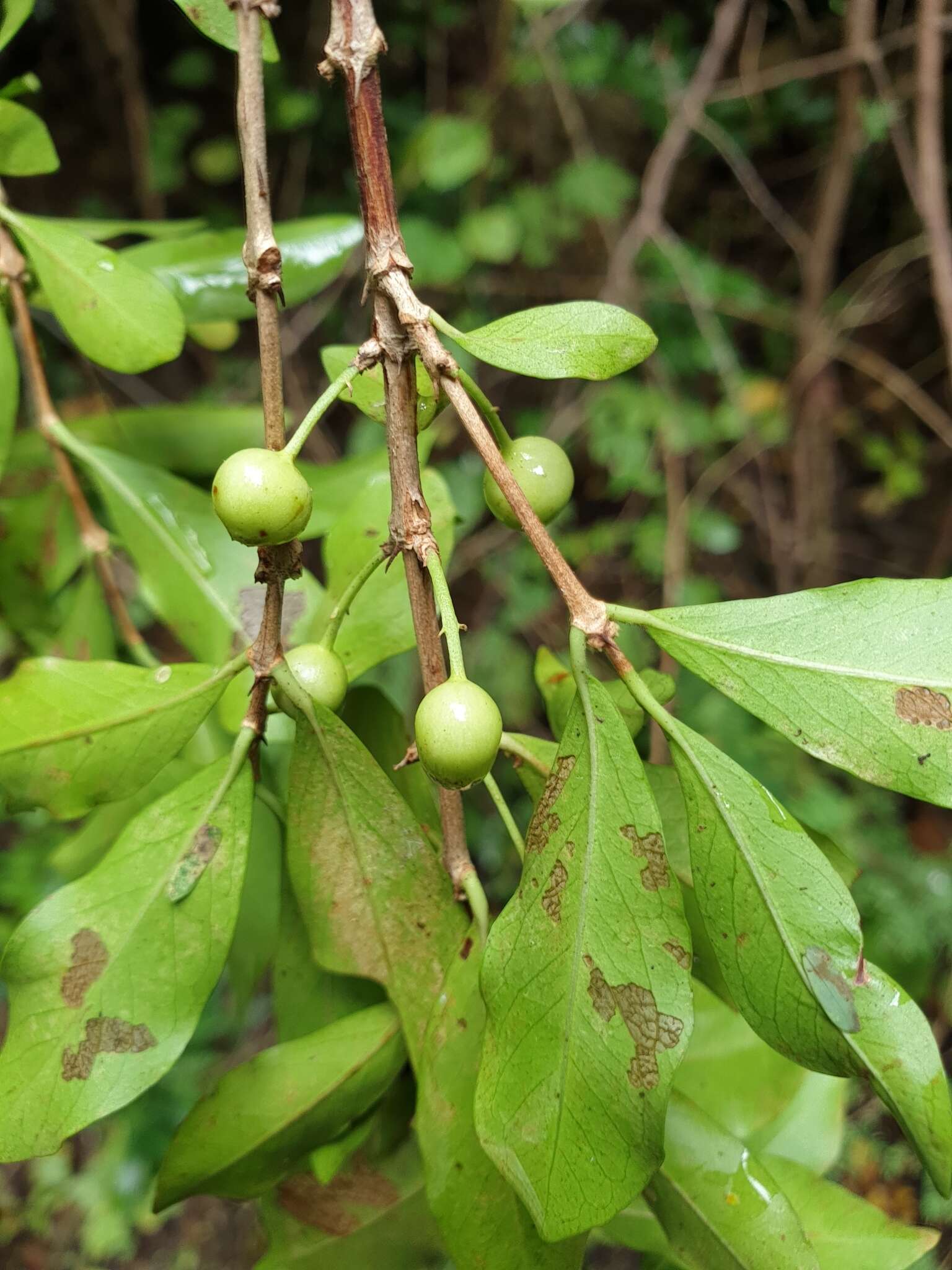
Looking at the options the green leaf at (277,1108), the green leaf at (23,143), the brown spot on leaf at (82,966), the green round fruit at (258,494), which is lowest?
the green leaf at (277,1108)

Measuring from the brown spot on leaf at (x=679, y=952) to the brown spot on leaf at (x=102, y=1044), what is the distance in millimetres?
432

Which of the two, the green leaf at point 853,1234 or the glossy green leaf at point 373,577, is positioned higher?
the glossy green leaf at point 373,577

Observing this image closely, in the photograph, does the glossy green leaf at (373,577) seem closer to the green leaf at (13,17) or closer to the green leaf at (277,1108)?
the green leaf at (277,1108)

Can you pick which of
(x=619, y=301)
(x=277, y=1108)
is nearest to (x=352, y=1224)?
(x=277, y=1108)

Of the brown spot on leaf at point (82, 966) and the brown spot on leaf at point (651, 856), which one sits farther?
the brown spot on leaf at point (82, 966)

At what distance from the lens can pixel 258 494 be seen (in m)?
0.62

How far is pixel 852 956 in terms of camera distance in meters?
0.62

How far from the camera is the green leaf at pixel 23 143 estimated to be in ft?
3.27

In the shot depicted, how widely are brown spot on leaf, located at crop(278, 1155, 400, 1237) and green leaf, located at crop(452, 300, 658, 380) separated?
2.71 ft

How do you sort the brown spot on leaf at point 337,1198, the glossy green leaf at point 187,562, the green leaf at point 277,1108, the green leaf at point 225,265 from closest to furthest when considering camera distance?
the green leaf at point 277,1108, the brown spot on leaf at point 337,1198, the glossy green leaf at point 187,562, the green leaf at point 225,265

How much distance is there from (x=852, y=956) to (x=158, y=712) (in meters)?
0.59

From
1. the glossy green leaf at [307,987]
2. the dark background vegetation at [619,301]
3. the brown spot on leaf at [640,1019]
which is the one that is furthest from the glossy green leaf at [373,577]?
the dark background vegetation at [619,301]

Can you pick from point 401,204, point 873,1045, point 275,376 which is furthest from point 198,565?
point 401,204

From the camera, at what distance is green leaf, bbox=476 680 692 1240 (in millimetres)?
621
